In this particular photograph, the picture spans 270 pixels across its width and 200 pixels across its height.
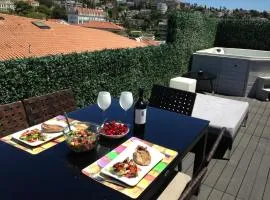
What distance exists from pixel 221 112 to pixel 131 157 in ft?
10.1

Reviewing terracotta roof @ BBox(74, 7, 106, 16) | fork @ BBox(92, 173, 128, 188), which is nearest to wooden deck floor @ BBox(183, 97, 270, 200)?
fork @ BBox(92, 173, 128, 188)

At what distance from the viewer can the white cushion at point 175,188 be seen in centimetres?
203

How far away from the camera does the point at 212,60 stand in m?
7.86

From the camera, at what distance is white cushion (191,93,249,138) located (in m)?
3.84

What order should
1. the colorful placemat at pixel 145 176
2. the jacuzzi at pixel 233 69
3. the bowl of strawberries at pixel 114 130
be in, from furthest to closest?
the jacuzzi at pixel 233 69
the bowl of strawberries at pixel 114 130
the colorful placemat at pixel 145 176

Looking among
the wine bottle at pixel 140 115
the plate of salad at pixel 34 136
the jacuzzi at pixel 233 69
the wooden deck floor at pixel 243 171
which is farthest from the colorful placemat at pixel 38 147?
the jacuzzi at pixel 233 69

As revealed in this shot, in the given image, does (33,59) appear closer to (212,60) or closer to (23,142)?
(23,142)

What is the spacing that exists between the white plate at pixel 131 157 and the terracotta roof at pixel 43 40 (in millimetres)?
13965

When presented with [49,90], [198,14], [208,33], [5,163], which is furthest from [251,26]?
[5,163]

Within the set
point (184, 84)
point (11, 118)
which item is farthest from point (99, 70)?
point (184, 84)

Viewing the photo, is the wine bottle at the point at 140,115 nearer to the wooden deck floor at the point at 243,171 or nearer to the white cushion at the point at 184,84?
the wooden deck floor at the point at 243,171

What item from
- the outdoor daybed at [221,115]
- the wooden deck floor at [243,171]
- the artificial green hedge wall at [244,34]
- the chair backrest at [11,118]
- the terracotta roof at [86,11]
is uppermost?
the terracotta roof at [86,11]

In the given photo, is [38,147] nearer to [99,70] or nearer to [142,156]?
[142,156]

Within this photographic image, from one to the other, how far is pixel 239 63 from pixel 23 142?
6.87 metres
